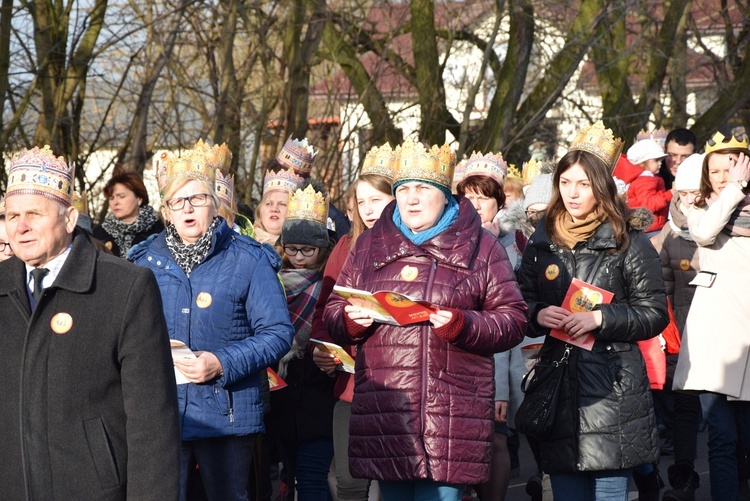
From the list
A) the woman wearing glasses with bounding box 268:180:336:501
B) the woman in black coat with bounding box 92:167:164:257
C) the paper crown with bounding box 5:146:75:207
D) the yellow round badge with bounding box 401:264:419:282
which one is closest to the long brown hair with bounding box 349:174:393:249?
the woman wearing glasses with bounding box 268:180:336:501

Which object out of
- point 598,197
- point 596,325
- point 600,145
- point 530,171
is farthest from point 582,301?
point 530,171

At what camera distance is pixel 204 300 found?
5184 millimetres

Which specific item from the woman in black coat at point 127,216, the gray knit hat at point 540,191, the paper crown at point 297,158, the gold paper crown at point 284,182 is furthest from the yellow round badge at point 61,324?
the woman in black coat at point 127,216

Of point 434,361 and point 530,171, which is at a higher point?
point 530,171

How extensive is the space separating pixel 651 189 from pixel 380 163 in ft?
16.4

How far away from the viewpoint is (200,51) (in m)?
14.8

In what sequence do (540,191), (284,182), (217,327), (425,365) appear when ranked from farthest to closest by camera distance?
(284,182)
(540,191)
(217,327)
(425,365)

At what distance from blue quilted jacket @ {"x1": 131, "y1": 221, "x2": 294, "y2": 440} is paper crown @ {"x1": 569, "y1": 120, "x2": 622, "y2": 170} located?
1.73m

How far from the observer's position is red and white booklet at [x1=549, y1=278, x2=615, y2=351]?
5422 mm

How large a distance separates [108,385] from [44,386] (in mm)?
200

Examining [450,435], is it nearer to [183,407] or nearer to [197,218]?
[183,407]

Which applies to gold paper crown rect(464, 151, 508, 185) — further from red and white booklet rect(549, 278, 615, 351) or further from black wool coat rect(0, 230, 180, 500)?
black wool coat rect(0, 230, 180, 500)

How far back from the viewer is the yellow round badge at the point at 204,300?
5180mm

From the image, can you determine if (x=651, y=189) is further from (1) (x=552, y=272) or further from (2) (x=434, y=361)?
(2) (x=434, y=361)
